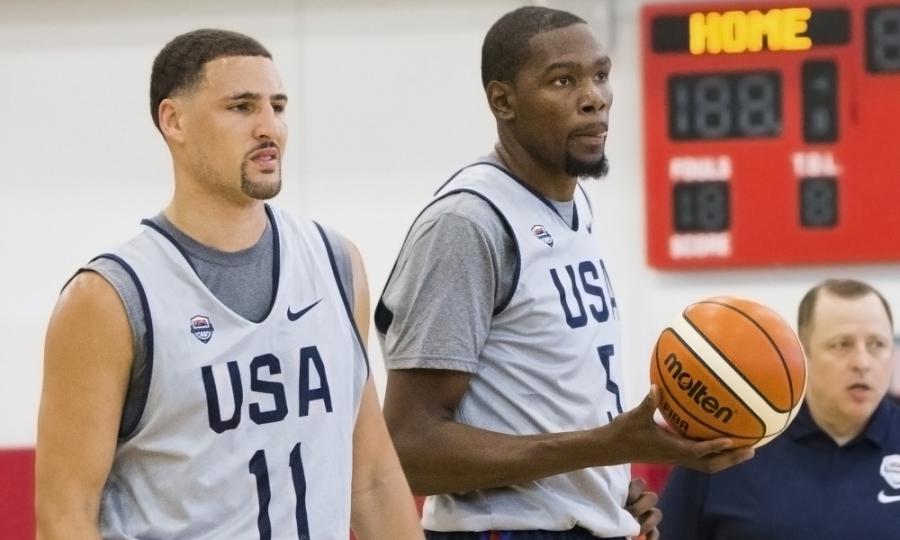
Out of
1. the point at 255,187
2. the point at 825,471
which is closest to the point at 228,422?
the point at 255,187

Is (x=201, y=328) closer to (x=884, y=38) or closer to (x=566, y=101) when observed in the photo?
(x=566, y=101)

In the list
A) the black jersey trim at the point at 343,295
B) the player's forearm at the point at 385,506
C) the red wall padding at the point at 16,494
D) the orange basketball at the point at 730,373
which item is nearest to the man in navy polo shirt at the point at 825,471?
the orange basketball at the point at 730,373

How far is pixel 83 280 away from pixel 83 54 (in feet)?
15.3

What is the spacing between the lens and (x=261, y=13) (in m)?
6.67

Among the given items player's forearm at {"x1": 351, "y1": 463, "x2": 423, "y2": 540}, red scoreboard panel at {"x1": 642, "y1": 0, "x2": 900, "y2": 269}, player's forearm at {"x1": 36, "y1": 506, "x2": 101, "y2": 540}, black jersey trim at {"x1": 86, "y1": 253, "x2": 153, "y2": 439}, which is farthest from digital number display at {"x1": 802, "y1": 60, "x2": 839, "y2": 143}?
player's forearm at {"x1": 36, "y1": 506, "x2": 101, "y2": 540}

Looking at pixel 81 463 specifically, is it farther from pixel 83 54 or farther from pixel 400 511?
pixel 83 54

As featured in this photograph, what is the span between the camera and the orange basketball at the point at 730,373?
258 cm

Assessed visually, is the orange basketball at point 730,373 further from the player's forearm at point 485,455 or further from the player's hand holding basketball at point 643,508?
the player's hand holding basketball at point 643,508

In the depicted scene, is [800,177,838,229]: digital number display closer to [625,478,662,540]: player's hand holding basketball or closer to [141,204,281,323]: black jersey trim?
[625,478,662,540]: player's hand holding basketball

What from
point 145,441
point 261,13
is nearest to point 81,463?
point 145,441

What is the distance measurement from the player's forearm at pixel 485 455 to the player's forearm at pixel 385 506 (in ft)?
0.61

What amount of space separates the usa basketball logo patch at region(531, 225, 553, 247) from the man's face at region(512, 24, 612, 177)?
135mm

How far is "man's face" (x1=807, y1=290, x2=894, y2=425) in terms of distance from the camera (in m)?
3.59

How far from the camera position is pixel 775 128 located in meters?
6.07
